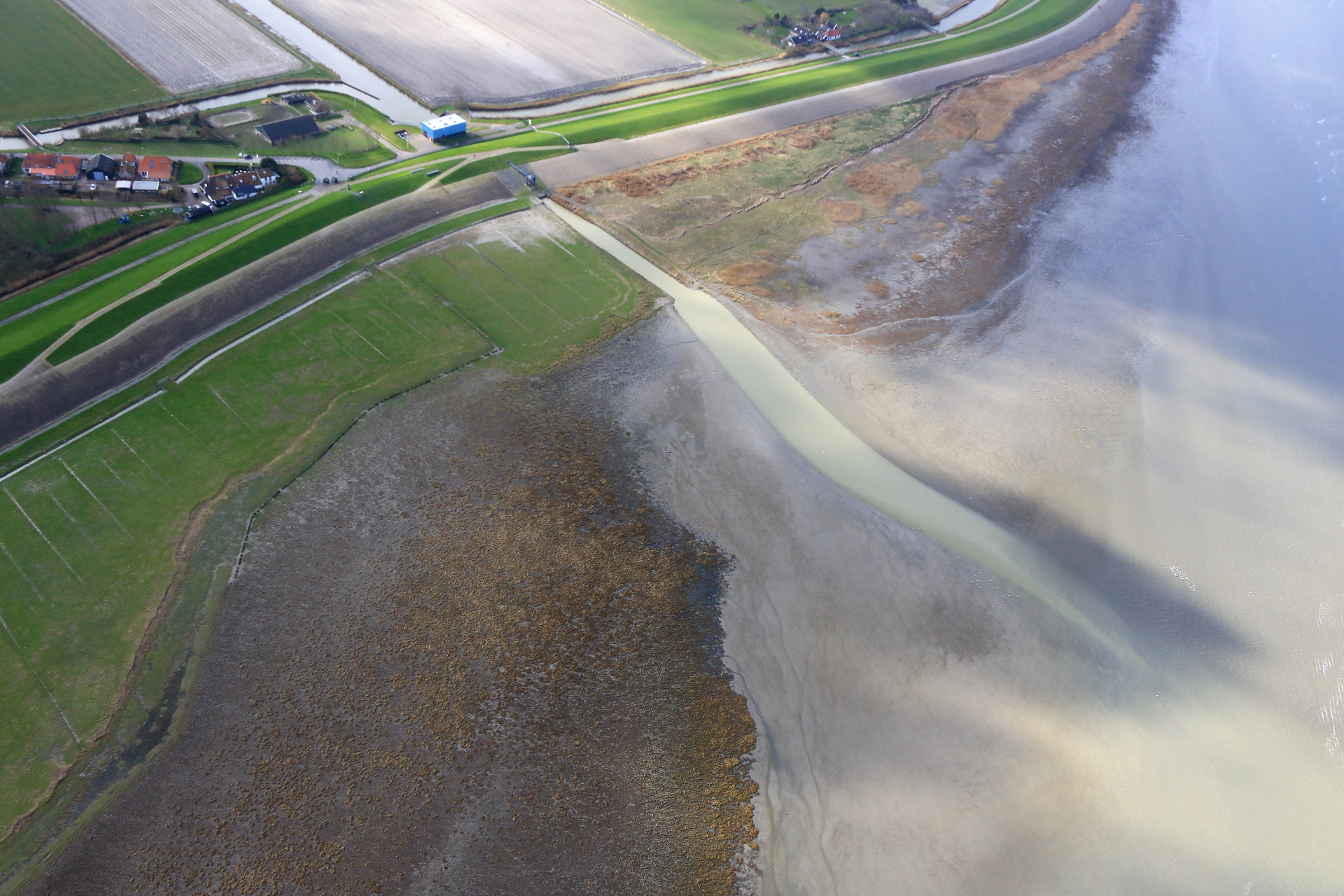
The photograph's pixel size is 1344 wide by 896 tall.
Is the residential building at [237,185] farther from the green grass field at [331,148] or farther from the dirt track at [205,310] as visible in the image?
the dirt track at [205,310]

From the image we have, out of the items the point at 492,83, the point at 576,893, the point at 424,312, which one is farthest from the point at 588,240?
the point at 576,893

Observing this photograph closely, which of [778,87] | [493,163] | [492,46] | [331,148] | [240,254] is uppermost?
[492,46]

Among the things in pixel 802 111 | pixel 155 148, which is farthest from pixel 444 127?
pixel 802 111

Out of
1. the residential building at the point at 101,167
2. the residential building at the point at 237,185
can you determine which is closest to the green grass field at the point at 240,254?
the residential building at the point at 237,185

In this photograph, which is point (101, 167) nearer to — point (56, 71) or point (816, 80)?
point (56, 71)

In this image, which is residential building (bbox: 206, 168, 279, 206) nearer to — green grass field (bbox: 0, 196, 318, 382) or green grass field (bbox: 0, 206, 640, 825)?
green grass field (bbox: 0, 196, 318, 382)

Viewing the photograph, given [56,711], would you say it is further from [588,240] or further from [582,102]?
[582,102]

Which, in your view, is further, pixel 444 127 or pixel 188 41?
pixel 188 41
